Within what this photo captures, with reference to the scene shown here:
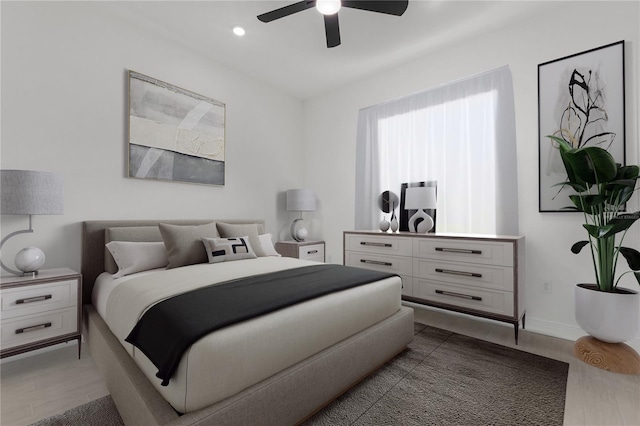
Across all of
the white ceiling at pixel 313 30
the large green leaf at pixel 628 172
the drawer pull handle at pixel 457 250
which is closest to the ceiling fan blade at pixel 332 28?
the white ceiling at pixel 313 30

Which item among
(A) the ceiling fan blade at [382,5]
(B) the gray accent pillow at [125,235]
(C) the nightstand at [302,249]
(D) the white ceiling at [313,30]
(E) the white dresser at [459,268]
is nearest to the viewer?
(A) the ceiling fan blade at [382,5]

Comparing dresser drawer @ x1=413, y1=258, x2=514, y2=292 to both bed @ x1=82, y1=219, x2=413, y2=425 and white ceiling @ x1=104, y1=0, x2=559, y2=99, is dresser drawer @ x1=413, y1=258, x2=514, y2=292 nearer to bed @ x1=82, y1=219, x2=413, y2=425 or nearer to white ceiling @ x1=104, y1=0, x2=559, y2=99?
bed @ x1=82, y1=219, x2=413, y2=425

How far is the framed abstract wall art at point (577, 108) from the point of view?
7.79 feet

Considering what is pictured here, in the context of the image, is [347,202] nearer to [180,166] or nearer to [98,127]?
[180,166]

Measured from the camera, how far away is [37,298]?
2023mm

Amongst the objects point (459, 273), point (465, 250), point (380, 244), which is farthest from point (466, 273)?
point (380, 244)

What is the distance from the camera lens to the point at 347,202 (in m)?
4.26

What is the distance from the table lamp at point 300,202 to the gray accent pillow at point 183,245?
1.63 m

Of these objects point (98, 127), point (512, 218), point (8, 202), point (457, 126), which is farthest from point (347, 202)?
point (8, 202)

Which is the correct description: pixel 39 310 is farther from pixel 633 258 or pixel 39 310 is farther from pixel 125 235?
pixel 633 258

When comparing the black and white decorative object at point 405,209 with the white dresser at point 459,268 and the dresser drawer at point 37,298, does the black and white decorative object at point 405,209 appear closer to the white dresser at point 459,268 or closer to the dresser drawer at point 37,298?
the white dresser at point 459,268

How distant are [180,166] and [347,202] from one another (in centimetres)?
219

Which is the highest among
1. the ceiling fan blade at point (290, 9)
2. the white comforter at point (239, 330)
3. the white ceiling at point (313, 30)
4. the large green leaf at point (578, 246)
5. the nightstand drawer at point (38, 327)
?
the white ceiling at point (313, 30)

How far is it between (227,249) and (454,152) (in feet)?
8.49
